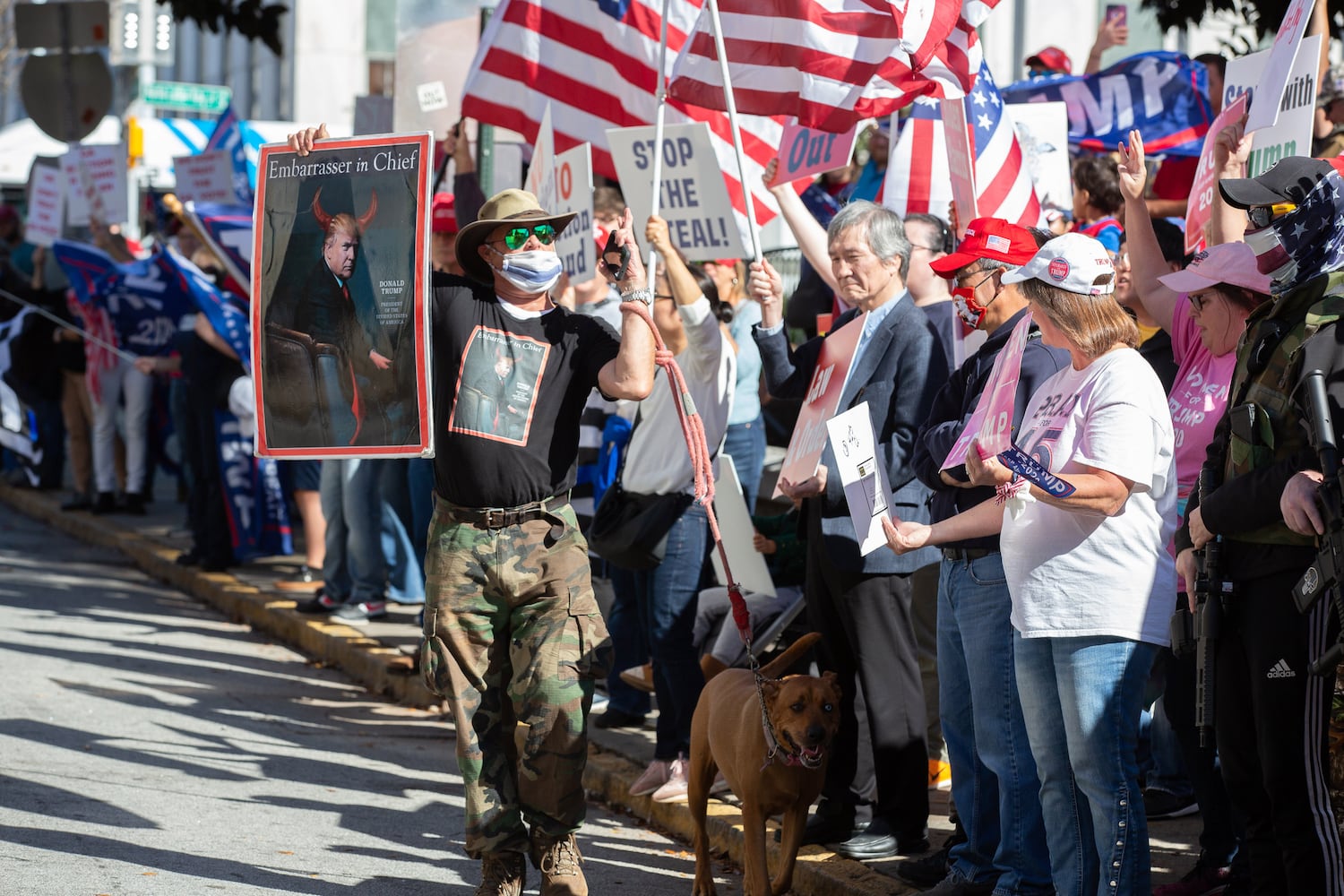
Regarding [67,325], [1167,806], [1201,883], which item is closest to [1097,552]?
[1201,883]

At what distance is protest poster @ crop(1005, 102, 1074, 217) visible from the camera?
Answer: 8.00 meters

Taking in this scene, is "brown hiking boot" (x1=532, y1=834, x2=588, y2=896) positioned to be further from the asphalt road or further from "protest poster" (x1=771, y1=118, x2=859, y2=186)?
"protest poster" (x1=771, y1=118, x2=859, y2=186)

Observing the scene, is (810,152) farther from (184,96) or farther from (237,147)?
(184,96)

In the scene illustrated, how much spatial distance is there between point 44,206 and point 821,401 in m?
13.6

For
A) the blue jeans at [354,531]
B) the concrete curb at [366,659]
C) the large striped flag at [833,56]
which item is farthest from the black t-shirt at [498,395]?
the blue jeans at [354,531]

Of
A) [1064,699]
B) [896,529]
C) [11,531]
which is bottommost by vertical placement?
[11,531]

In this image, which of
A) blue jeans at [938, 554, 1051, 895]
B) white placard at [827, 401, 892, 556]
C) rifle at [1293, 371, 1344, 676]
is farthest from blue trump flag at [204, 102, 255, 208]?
rifle at [1293, 371, 1344, 676]

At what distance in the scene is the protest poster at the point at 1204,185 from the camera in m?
6.02

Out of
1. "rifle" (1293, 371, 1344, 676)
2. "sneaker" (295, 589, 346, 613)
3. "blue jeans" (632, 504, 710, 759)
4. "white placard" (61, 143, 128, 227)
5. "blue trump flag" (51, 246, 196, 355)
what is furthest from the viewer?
"white placard" (61, 143, 128, 227)

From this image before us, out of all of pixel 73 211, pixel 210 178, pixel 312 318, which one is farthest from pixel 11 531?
pixel 312 318

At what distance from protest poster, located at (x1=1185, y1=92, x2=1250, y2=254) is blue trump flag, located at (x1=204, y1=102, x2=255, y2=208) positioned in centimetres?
834

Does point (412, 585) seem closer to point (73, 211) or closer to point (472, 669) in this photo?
point (472, 669)

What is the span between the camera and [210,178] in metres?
13.9

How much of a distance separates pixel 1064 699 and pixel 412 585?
728 cm
